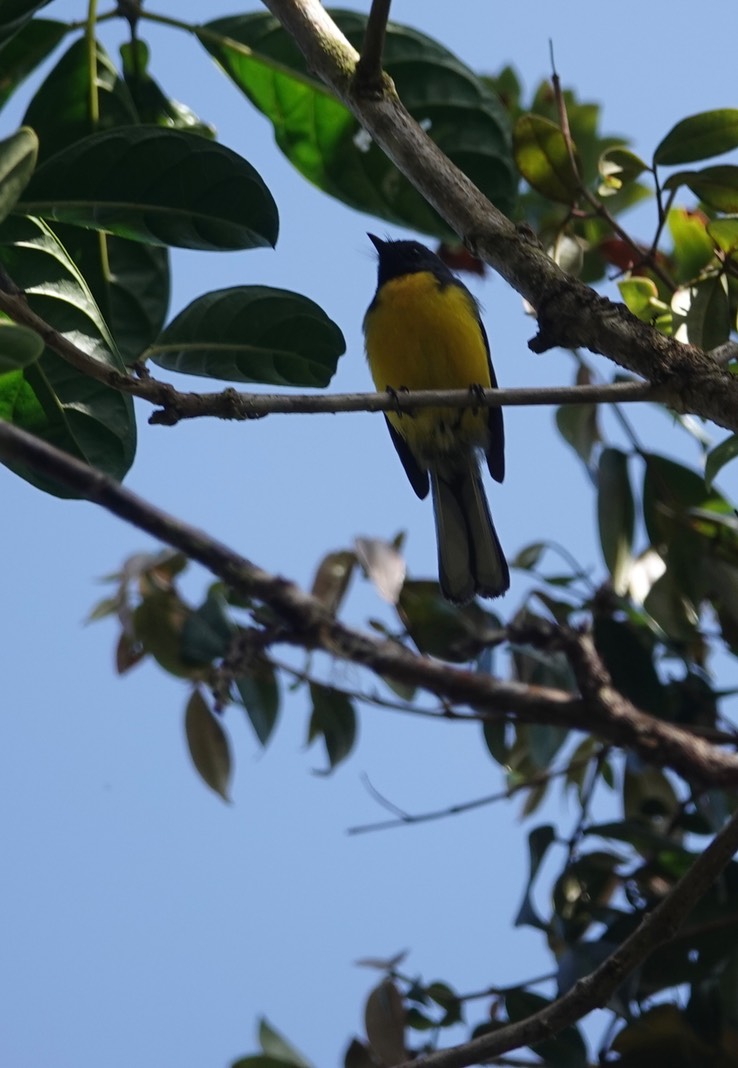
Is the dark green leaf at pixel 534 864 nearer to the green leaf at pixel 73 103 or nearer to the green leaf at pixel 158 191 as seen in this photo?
the green leaf at pixel 158 191

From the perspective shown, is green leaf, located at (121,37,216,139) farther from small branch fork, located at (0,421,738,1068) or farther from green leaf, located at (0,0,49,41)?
small branch fork, located at (0,421,738,1068)

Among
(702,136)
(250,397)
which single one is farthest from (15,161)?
(702,136)

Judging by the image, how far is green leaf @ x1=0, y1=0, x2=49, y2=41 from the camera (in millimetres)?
2225

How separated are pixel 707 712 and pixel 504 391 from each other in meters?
2.12

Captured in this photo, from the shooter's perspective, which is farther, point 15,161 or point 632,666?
point 632,666

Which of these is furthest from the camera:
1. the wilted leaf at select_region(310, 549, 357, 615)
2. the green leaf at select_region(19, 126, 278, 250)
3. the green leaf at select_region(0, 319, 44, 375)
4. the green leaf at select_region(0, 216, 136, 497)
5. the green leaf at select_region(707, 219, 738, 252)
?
the wilted leaf at select_region(310, 549, 357, 615)

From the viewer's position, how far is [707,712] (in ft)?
12.2

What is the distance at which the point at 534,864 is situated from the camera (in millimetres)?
3309

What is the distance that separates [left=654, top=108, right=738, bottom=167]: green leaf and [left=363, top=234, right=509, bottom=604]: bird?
5.81 ft

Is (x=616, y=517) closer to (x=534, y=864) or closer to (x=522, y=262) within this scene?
(x=534, y=864)

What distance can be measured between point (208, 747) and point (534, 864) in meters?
1.18

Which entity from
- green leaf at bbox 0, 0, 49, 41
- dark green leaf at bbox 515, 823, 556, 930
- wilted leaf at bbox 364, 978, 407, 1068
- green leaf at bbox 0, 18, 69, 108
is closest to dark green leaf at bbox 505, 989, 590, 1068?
dark green leaf at bbox 515, 823, 556, 930

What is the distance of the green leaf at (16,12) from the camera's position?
2.22 metres

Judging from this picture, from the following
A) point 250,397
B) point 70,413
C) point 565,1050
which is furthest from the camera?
point 565,1050
